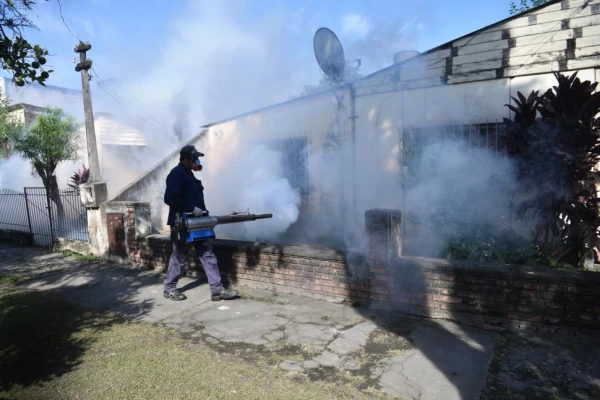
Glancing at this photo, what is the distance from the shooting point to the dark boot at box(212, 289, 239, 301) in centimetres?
512

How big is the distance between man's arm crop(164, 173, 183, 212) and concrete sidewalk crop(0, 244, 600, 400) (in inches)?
51.6

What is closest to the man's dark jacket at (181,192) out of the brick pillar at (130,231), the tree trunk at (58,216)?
the brick pillar at (130,231)

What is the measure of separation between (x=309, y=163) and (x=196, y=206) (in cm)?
335

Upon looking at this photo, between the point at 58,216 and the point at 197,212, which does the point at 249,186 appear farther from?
the point at 58,216

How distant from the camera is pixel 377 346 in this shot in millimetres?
3730

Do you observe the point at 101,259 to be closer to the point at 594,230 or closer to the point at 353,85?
the point at 353,85

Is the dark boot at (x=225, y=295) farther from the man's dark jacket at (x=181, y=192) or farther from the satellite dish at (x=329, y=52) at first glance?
the satellite dish at (x=329, y=52)

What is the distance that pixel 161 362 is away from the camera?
352cm

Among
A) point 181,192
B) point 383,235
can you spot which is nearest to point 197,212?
point 181,192

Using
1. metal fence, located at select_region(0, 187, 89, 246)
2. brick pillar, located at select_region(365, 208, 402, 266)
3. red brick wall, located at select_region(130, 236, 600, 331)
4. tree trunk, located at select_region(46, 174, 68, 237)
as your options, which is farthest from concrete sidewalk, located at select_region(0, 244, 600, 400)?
tree trunk, located at select_region(46, 174, 68, 237)

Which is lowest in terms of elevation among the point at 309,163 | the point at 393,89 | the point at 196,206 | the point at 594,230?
the point at 594,230

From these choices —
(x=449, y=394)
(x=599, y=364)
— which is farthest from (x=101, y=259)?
(x=599, y=364)

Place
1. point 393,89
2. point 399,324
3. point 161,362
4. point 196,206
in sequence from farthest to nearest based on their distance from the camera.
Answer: point 393,89, point 196,206, point 399,324, point 161,362

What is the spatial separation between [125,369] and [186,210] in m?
2.13
